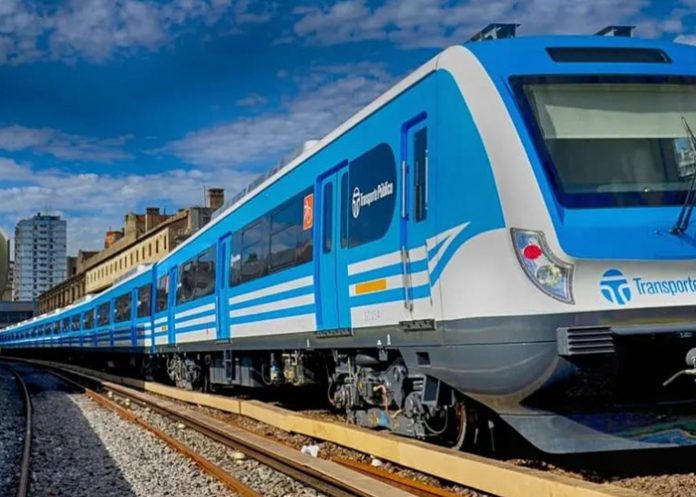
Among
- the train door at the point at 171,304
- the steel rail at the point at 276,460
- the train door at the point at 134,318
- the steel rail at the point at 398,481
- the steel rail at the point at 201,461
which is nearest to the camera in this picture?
the steel rail at the point at 398,481

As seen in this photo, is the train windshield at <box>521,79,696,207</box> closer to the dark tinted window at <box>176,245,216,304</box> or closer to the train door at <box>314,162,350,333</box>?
the train door at <box>314,162,350,333</box>

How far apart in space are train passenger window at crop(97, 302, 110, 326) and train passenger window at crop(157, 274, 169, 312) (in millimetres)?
10109

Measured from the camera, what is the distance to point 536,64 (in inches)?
231

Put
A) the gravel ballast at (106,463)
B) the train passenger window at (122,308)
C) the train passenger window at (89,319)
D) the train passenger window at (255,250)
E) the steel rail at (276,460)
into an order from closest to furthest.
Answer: the steel rail at (276,460) < the gravel ballast at (106,463) < the train passenger window at (255,250) < the train passenger window at (122,308) < the train passenger window at (89,319)

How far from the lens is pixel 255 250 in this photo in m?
11.2

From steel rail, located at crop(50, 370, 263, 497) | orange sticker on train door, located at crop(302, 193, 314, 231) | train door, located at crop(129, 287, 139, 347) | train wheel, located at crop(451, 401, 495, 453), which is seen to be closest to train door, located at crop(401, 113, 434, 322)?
train wheel, located at crop(451, 401, 495, 453)

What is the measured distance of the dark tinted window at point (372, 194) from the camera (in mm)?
6949

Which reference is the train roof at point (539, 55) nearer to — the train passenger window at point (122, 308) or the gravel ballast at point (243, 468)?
the gravel ballast at point (243, 468)

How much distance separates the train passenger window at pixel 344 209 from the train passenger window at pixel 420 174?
149 cm

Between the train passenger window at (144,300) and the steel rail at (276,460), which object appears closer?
the steel rail at (276,460)

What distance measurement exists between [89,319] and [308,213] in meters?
26.8

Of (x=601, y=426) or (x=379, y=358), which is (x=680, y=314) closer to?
(x=601, y=426)

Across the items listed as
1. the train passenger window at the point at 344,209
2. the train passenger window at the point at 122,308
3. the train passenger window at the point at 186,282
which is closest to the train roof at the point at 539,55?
the train passenger window at the point at 344,209

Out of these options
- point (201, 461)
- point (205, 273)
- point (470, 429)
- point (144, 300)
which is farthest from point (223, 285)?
point (144, 300)
